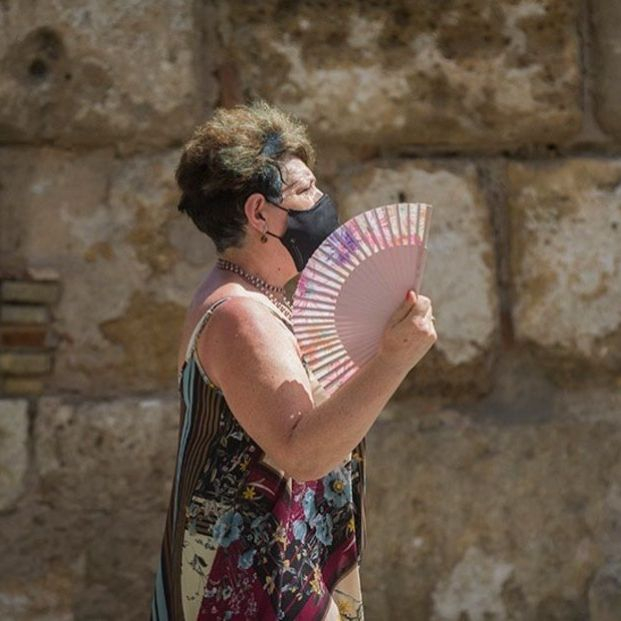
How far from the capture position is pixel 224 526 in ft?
9.57

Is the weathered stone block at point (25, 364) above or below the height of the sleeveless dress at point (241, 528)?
below

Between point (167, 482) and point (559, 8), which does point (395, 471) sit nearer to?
point (167, 482)

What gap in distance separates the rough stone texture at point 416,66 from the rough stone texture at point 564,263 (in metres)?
0.14

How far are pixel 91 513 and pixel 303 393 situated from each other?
164 cm

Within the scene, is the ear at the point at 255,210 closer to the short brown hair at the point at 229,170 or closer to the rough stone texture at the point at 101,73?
the short brown hair at the point at 229,170

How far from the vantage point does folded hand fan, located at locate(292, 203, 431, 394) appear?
284 centimetres

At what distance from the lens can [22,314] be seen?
425 cm

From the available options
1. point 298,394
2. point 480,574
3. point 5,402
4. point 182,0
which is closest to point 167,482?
point 5,402

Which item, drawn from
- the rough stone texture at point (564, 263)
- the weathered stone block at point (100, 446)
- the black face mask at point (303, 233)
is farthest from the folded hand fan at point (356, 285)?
the rough stone texture at point (564, 263)

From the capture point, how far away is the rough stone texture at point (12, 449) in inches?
167

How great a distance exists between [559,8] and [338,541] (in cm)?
202

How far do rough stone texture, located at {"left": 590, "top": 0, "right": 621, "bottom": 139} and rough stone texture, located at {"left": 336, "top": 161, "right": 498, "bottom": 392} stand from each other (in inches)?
17.5

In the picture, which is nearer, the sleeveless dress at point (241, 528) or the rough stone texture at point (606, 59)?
the sleeveless dress at point (241, 528)

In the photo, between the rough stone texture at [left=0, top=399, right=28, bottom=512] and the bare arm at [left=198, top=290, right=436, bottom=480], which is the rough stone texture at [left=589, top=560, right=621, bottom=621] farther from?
the bare arm at [left=198, top=290, right=436, bottom=480]
